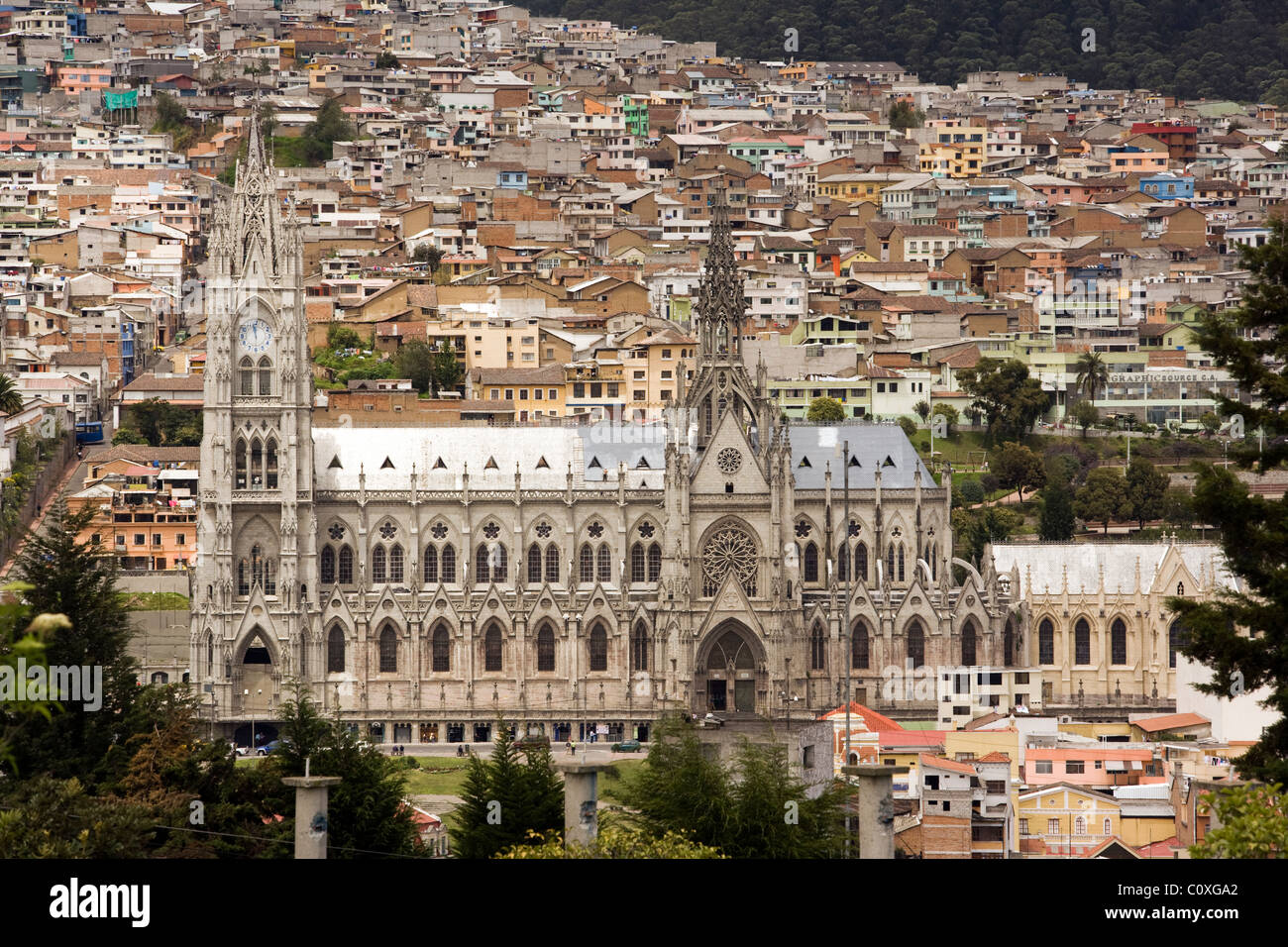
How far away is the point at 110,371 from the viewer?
17425cm

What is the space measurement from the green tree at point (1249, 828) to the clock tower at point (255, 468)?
7004 centimetres

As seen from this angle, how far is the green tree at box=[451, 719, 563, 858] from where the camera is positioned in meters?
72.9

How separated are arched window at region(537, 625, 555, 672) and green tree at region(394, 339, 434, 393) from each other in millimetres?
50104

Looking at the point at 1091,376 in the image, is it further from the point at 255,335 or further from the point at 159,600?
the point at 255,335

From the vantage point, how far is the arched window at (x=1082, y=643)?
11912 cm

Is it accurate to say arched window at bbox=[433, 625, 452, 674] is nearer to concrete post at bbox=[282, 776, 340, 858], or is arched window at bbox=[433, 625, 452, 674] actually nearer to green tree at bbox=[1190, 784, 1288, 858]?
concrete post at bbox=[282, 776, 340, 858]

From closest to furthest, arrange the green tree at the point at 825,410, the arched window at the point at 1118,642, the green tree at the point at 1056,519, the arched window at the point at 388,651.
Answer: the arched window at the point at 388,651 → the arched window at the point at 1118,642 → the green tree at the point at 1056,519 → the green tree at the point at 825,410

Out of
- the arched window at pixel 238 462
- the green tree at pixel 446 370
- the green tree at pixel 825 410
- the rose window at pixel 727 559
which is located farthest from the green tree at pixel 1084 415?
the arched window at pixel 238 462

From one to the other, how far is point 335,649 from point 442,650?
412cm

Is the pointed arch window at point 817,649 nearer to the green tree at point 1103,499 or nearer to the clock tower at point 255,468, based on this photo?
the clock tower at point 255,468

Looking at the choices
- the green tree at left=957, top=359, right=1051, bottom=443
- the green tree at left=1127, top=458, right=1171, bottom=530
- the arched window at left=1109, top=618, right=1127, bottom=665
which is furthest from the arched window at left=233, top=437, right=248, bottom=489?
the green tree at left=957, top=359, right=1051, bottom=443

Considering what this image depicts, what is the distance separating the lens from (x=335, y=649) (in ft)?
381
